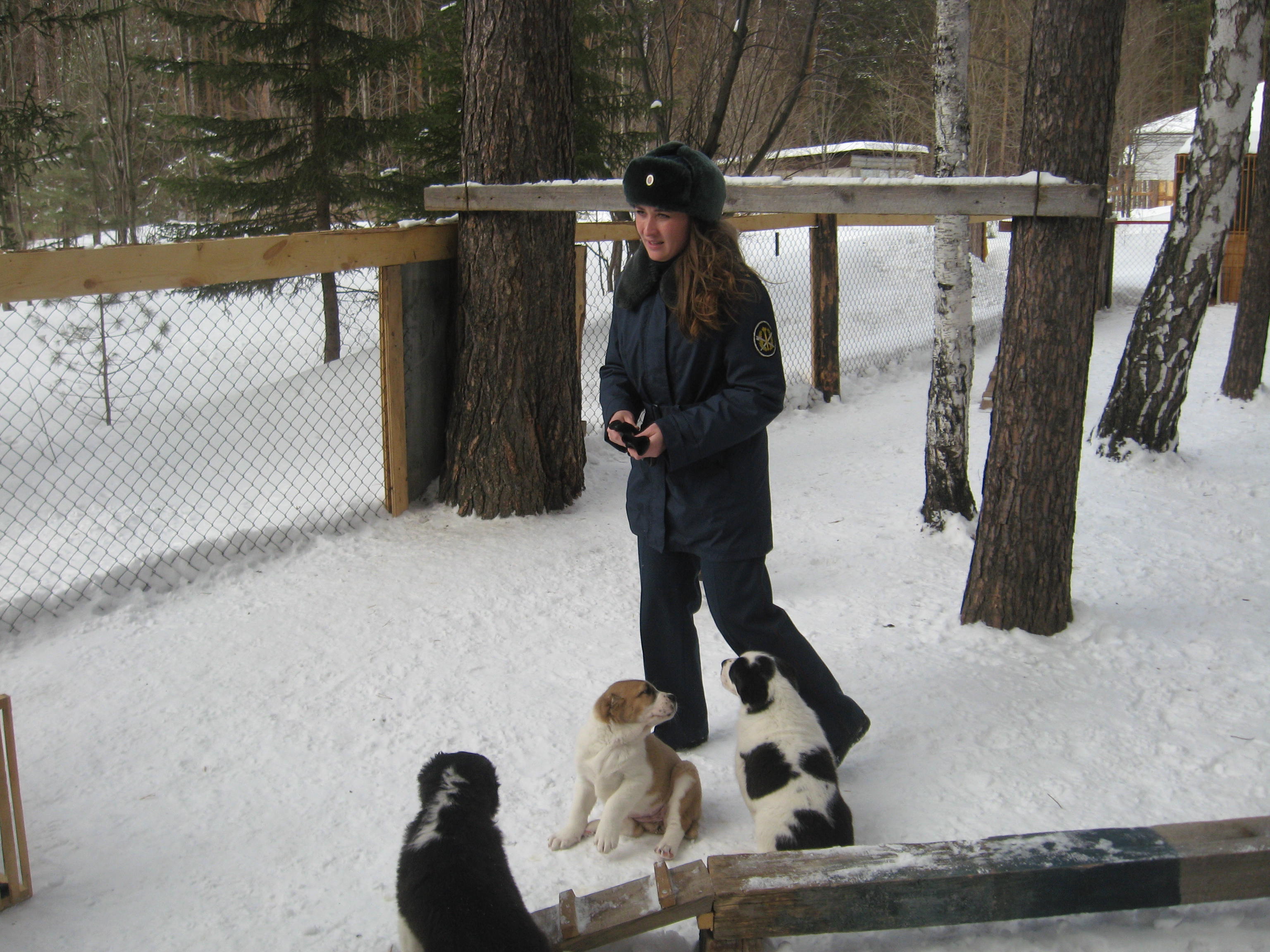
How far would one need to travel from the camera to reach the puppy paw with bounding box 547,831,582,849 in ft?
8.99

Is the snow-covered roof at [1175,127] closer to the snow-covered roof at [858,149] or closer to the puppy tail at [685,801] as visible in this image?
the snow-covered roof at [858,149]

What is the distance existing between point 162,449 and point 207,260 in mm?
3778

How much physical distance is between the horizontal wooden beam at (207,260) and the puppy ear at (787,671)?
9.95 ft

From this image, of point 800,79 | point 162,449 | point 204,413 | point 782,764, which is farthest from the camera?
point 800,79

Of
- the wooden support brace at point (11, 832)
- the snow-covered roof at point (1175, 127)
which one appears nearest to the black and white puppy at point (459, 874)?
the wooden support brace at point (11, 832)

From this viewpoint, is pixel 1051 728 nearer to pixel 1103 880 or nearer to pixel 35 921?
pixel 1103 880

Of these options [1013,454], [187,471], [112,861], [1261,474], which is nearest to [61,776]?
[112,861]

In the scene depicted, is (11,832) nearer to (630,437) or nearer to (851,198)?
(630,437)

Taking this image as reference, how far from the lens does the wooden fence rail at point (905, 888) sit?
86.2 inches

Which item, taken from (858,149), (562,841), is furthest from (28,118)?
(858,149)

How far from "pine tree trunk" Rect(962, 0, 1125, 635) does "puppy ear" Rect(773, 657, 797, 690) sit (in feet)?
5.17

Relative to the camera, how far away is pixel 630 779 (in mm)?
2678

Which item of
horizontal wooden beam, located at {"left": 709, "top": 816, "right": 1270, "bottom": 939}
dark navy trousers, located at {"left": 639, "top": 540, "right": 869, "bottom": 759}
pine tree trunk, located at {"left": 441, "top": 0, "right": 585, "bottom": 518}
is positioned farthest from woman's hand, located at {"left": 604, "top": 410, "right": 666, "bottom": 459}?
pine tree trunk, located at {"left": 441, "top": 0, "right": 585, "bottom": 518}

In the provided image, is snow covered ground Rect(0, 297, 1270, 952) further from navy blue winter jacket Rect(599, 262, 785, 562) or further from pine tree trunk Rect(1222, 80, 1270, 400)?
pine tree trunk Rect(1222, 80, 1270, 400)
